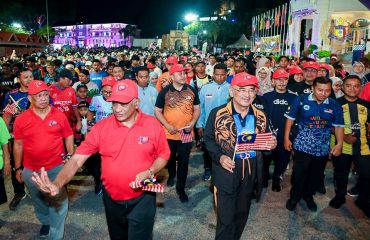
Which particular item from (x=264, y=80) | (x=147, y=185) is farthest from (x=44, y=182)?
(x=264, y=80)

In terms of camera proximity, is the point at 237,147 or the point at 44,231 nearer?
the point at 237,147

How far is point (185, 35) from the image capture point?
10219cm

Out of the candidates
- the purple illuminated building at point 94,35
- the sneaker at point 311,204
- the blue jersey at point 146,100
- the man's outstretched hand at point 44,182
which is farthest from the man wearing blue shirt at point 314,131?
the purple illuminated building at point 94,35

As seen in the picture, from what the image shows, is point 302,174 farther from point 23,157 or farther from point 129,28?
point 129,28

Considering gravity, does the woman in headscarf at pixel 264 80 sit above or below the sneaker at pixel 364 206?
above

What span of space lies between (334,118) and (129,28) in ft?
421

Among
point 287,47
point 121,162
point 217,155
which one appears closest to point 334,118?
point 217,155

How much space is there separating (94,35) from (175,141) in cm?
13922

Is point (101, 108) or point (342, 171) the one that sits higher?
point (101, 108)

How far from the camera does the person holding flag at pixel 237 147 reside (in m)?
3.63

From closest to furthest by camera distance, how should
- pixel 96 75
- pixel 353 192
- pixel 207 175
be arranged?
pixel 353 192 → pixel 207 175 → pixel 96 75

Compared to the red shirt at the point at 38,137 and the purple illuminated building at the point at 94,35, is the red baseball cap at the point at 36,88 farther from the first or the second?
the purple illuminated building at the point at 94,35

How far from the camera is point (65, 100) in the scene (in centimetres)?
646

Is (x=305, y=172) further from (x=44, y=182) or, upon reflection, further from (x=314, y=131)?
(x=44, y=182)
